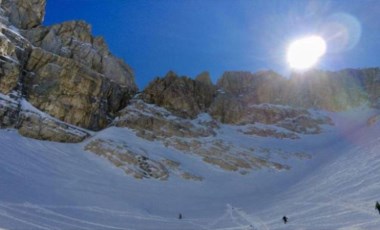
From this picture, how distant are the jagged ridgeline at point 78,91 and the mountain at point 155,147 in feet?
0.84

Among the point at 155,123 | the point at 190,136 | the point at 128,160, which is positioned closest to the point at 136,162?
the point at 128,160

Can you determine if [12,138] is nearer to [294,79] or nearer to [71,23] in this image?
[71,23]

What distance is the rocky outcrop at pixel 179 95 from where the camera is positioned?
274ft

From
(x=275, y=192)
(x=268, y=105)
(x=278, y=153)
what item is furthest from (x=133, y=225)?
(x=268, y=105)

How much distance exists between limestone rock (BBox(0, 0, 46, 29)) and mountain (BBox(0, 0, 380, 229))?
250mm

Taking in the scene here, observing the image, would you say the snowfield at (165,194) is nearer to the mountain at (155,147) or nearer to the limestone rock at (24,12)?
the mountain at (155,147)

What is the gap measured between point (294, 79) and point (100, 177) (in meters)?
89.0

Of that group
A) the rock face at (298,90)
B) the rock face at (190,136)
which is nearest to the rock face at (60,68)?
the rock face at (190,136)

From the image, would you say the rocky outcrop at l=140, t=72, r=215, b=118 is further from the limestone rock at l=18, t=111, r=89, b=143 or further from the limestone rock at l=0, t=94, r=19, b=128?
the limestone rock at l=0, t=94, r=19, b=128

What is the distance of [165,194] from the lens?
48156mm

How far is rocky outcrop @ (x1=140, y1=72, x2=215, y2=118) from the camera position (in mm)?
83375

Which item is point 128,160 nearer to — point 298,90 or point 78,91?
point 78,91

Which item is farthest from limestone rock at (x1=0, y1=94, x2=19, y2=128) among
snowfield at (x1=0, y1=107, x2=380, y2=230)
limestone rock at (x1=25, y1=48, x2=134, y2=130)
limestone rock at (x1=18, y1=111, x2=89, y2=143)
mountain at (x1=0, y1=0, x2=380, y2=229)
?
limestone rock at (x1=25, y1=48, x2=134, y2=130)

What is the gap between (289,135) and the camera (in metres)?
89.5
